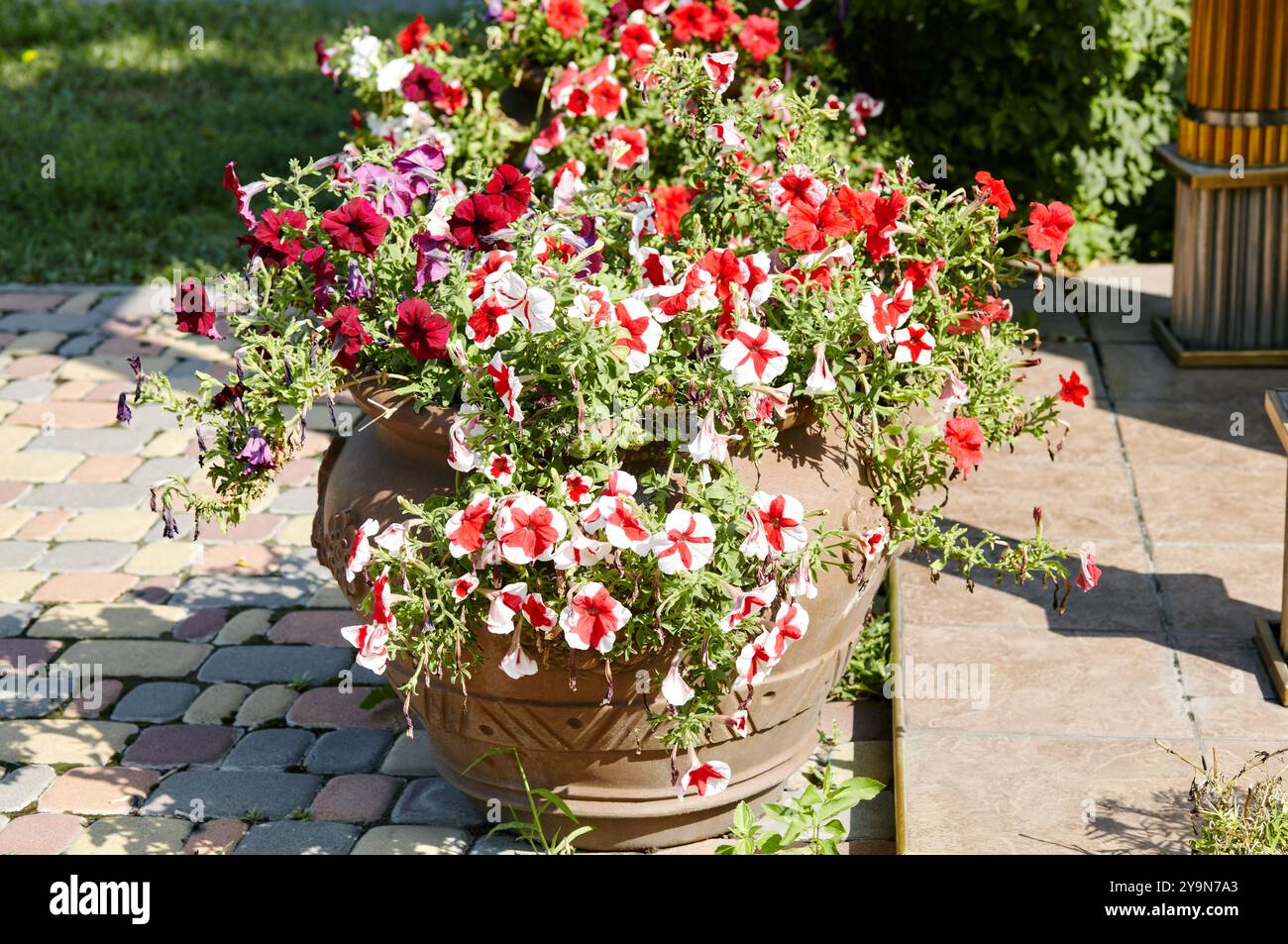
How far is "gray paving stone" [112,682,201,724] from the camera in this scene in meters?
3.85

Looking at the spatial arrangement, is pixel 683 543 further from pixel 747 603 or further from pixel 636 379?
pixel 636 379

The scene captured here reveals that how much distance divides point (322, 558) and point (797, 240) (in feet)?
3.87

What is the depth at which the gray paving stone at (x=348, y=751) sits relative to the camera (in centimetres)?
362

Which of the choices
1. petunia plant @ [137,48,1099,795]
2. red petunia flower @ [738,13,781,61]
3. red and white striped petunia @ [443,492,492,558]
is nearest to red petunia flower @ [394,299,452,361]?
petunia plant @ [137,48,1099,795]

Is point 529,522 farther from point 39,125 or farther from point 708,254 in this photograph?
point 39,125

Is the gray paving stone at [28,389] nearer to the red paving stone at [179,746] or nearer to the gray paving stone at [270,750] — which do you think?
the red paving stone at [179,746]

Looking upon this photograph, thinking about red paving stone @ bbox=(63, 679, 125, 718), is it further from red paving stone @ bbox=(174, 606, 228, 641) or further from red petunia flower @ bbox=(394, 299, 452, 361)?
red petunia flower @ bbox=(394, 299, 452, 361)

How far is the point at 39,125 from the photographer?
8789 mm

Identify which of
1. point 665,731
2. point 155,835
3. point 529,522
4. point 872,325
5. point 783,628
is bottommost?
point 155,835

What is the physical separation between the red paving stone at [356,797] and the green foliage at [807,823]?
2.59 ft

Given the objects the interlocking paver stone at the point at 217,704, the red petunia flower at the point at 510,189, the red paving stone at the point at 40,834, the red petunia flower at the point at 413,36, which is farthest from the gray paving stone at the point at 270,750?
the red petunia flower at the point at 413,36

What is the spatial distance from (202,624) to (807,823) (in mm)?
1902

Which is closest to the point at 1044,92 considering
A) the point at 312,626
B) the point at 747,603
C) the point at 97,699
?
the point at 312,626

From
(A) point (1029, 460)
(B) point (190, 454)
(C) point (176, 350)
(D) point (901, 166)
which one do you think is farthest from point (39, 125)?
(D) point (901, 166)
